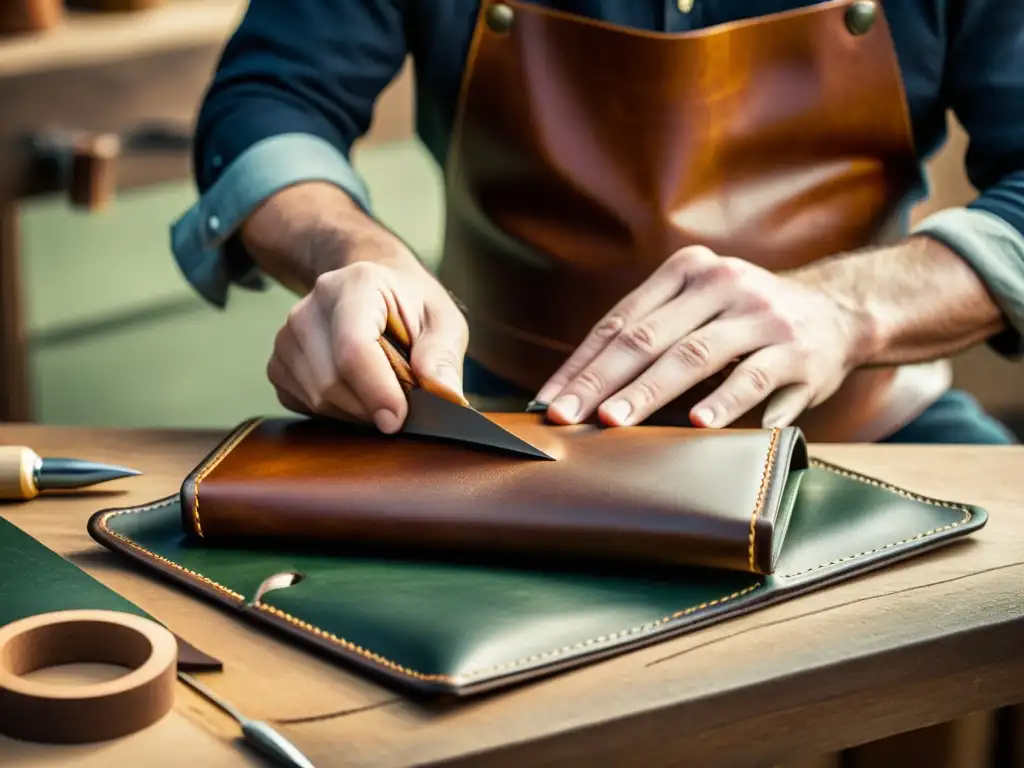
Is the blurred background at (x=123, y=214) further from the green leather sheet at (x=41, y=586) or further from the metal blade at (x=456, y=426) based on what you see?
the green leather sheet at (x=41, y=586)

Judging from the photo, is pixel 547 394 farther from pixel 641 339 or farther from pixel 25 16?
pixel 25 16

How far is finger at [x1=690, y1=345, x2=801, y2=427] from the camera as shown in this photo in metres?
0.97

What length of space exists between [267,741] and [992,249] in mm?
871

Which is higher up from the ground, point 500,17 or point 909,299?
point 500,17

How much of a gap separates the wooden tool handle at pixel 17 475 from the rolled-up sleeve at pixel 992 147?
797 millimetres

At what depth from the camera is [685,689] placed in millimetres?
661

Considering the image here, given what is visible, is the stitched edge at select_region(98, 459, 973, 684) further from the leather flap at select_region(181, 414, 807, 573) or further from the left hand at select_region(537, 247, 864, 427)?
the left hand at select_region(537, 247, 864, 427)

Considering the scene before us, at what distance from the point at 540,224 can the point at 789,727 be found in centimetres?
72

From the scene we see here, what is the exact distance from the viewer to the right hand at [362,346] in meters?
0.90

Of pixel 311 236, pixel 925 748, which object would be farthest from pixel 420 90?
pixel 925 748

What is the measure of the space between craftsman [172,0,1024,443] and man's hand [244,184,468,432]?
0.05 m

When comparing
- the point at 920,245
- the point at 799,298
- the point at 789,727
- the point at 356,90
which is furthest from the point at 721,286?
the point at 356,90

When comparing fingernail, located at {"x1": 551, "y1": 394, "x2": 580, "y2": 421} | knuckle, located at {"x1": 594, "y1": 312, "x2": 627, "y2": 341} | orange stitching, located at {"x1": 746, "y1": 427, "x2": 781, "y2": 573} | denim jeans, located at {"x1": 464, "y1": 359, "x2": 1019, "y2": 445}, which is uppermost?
orange stitching, located at {"x1": 746, "y1": 427, "x2": 781, "y2": 573}

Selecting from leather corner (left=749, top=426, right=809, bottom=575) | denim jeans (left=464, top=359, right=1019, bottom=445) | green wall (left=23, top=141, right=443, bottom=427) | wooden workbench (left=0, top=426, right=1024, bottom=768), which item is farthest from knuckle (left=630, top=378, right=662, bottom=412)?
green wall (left=23, top=141, right=443, bottom=427)
